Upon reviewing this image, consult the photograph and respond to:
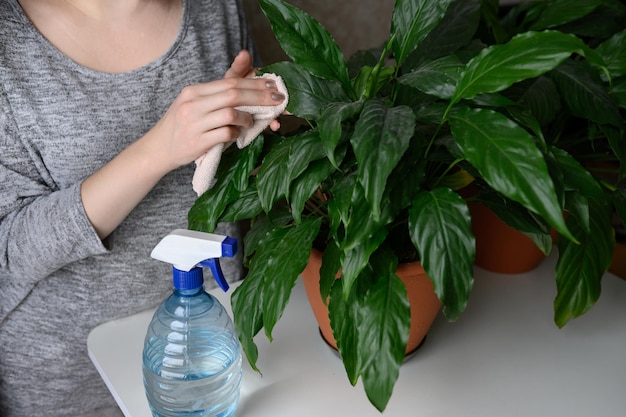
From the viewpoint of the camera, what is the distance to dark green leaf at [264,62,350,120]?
752 millimetres

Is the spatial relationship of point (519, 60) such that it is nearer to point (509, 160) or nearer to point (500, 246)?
point (509, 160)

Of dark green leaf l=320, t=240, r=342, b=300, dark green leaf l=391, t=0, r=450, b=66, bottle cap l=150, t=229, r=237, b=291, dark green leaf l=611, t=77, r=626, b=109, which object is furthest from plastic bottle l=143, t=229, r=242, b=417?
dark green leaf l=611, t=77, r=626, b=109

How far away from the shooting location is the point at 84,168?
1009 millimetres

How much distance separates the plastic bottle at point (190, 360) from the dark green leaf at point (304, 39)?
236 millimetres

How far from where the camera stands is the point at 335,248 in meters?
0.74

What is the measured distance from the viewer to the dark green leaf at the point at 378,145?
1.95 feet

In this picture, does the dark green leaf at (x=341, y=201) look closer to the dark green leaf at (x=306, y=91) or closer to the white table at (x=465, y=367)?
the dark green leaf at (x=306, y=91)

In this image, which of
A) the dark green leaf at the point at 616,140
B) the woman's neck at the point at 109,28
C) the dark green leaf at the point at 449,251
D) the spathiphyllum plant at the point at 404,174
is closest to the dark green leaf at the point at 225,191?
the spathiphyllum plant at the point at 404,174

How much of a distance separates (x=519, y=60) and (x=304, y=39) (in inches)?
9.7

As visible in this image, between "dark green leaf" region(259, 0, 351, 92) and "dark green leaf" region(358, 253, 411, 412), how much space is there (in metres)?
0.24

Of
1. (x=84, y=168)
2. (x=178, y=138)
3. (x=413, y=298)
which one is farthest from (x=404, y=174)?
Result: (x=84, y=168)

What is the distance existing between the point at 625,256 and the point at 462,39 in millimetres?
474

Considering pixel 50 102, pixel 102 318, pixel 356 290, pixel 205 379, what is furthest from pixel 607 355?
pixel 50 102

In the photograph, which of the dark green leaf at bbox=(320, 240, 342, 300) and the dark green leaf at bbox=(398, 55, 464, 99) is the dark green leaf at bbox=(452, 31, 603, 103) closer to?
the dark green leaf at bbox=(398, 55, 464, 99)
